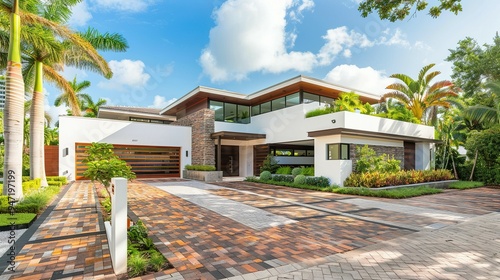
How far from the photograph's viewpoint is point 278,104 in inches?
750

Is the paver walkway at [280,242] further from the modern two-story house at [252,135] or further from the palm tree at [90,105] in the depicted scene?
the palm tree at [90,105]

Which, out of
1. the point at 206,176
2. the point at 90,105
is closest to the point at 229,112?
the point at 206,176

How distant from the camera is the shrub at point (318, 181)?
531 inches

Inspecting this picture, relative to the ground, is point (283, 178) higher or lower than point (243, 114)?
lower

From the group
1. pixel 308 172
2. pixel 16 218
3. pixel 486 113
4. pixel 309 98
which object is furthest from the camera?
pixel 309 98

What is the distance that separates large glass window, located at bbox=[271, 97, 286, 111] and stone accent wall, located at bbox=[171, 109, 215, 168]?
455cm

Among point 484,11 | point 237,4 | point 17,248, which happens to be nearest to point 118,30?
point 237,4

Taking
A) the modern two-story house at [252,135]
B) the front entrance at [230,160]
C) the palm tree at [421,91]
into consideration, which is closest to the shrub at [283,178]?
the modern two-story house at [252,135]

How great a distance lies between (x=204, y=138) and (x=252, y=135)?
348 cm

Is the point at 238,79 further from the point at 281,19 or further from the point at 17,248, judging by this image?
the point at 17,248

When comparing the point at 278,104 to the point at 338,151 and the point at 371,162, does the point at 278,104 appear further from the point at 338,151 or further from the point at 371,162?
the point at 371,162

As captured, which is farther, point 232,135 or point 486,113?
point 232,135

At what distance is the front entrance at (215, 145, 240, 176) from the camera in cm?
2153

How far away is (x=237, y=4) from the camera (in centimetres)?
1233
